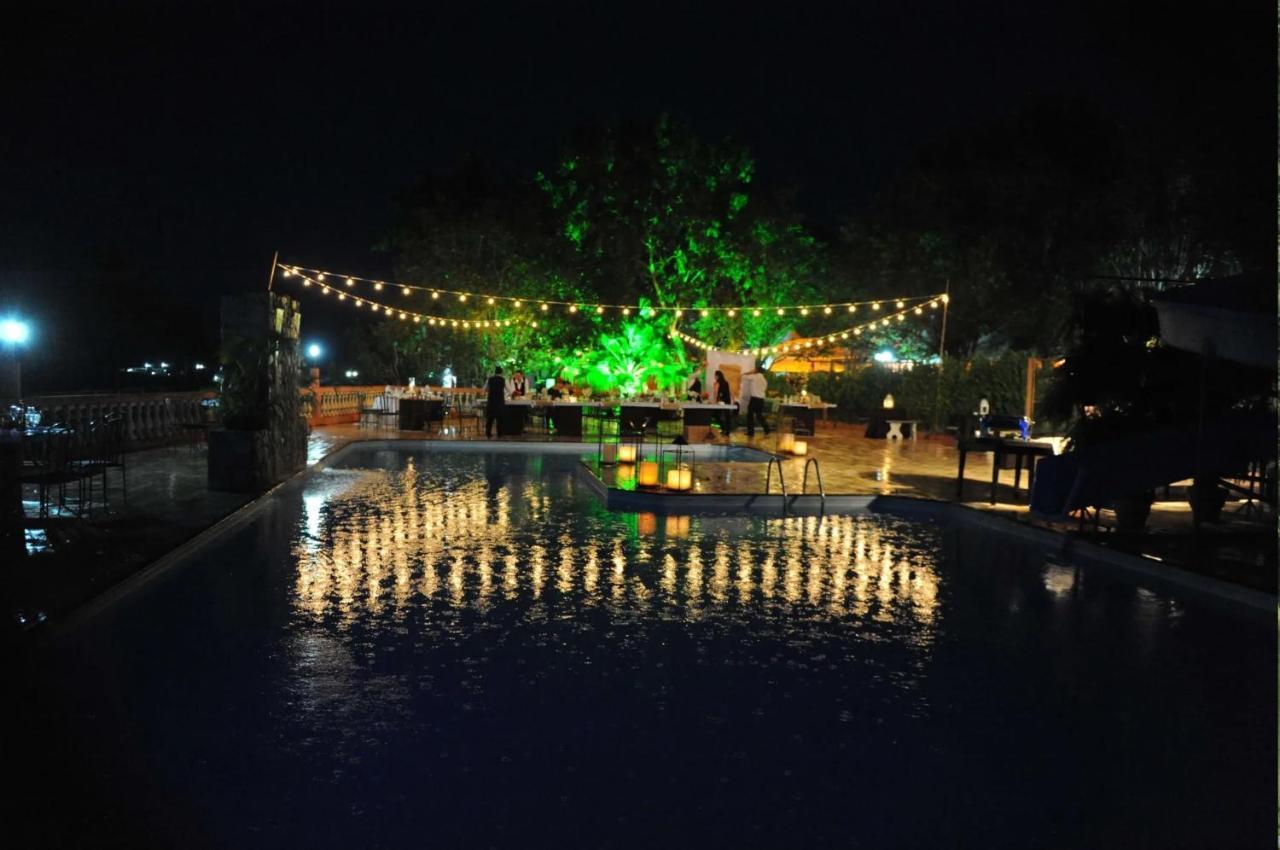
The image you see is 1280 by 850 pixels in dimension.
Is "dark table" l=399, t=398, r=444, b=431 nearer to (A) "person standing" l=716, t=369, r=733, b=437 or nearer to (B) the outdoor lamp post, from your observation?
(A) "person standing" l=716, t=369, r=733, b=437

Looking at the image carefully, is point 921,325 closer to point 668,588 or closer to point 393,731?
point 668,588

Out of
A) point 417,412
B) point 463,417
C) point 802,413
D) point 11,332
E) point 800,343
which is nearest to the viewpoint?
point 11,332

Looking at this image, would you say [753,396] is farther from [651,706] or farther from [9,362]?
[651,706]

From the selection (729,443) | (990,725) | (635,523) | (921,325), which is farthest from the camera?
(921,325)

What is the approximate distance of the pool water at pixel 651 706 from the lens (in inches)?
146

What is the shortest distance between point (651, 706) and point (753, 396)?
62.1ft

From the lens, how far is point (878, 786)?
13.2 feet

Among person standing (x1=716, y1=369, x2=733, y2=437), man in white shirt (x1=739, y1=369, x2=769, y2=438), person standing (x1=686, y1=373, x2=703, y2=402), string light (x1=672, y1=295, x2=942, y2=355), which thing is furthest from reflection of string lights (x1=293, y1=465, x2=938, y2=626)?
string light (x1=672, y1=295, x2=942, y2=355)

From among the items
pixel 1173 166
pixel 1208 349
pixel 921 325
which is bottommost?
pixel 1208 349

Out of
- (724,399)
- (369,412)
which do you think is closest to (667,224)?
(724,399)

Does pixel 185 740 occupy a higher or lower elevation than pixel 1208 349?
lower

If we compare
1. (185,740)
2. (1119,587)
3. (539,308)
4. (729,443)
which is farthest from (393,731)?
(539,308)

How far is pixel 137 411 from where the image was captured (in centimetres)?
1692

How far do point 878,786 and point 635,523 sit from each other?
22.6 ft
